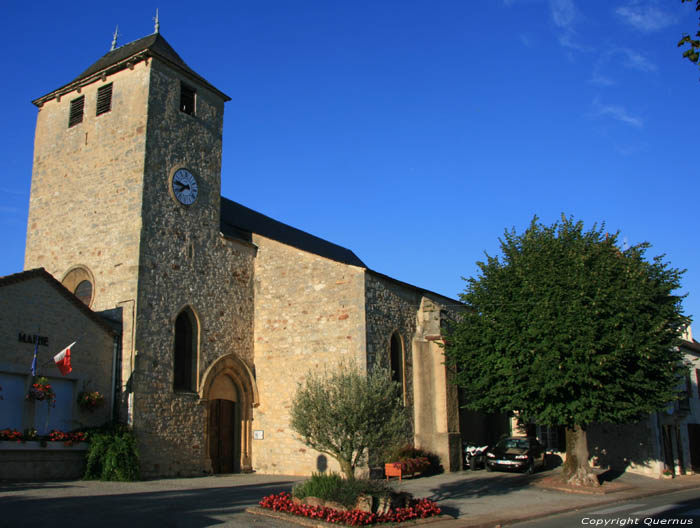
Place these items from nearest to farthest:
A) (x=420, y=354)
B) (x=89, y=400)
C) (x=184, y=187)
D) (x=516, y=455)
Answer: (x=89, y=400) → (x=184, y=187) → (x=516, y=455) → (x=420, y=354)

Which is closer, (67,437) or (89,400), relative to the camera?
(67,437)

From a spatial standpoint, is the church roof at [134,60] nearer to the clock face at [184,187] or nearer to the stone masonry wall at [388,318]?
the clock face at [184,187]

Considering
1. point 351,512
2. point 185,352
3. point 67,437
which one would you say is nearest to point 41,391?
point 67,437

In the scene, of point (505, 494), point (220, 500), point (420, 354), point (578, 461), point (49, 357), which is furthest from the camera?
point (420, 354)

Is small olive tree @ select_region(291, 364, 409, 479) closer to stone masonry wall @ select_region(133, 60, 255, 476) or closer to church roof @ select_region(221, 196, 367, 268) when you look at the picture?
stone masonry wall @ select_region(133, 60, 255, 476)

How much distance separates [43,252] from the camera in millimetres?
21234

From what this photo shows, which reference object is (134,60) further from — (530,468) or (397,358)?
(530,468)

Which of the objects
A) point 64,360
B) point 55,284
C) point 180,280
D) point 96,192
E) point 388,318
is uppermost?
point 96,192

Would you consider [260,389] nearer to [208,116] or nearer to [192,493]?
[192,493]

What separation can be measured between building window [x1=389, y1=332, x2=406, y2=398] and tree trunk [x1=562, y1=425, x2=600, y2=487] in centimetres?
573

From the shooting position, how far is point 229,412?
21.2 meters

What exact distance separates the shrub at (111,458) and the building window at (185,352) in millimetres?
3088

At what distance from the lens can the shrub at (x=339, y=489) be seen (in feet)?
36.9

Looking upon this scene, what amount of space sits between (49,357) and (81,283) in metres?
4.24
